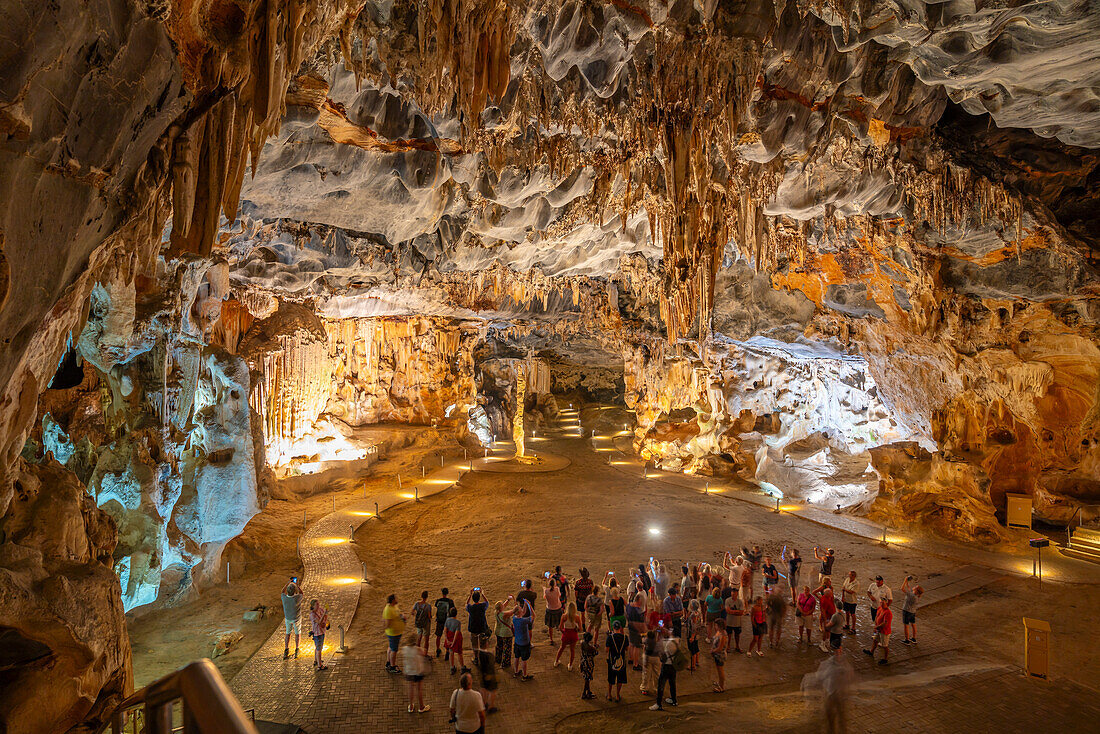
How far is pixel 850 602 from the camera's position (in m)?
8.01

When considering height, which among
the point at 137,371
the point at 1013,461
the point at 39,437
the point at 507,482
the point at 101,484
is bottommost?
the point at 507,482

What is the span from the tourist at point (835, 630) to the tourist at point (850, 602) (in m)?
0.58

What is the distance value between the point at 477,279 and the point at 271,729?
42.0 ft

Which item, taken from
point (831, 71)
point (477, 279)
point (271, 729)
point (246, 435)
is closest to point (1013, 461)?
point (831, 71)

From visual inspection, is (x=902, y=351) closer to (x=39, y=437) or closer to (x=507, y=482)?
(x=507, y=482)

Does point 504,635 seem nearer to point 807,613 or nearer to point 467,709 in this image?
point 467,709

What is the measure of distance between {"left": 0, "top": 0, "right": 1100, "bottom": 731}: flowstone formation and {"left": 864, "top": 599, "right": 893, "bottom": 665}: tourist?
556 centimetres

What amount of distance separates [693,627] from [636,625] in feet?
2.95

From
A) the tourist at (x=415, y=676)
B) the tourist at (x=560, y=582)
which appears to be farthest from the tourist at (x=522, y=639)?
the tourist at (x=415, y=676)

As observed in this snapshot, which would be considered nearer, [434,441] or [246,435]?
[246,435]

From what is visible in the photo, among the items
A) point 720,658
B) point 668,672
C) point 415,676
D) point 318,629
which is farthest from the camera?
point 318,629

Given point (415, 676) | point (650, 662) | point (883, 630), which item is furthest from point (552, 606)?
point (883, 630)

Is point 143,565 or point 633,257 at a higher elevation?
point 633,257

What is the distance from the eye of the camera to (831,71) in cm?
670
